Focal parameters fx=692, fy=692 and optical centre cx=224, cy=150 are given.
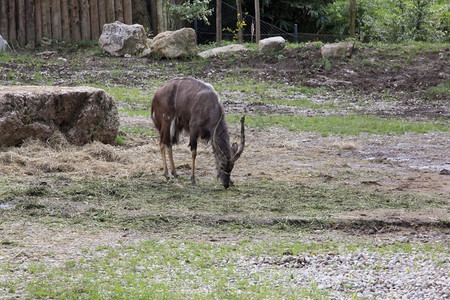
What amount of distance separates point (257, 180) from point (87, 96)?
3592 millimetres

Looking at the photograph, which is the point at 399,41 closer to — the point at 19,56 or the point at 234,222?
the point at 19,56

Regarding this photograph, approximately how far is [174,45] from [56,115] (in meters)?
9.81

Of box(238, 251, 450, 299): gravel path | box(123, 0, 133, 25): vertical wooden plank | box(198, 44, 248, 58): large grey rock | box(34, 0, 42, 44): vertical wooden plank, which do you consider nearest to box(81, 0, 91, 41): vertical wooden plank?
box(123, 0, 133, 25): vertical wooden plank

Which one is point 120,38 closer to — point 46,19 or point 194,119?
point 46,19

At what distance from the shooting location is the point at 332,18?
26922 millimetres

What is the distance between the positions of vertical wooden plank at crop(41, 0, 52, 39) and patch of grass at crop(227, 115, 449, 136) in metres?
8.75

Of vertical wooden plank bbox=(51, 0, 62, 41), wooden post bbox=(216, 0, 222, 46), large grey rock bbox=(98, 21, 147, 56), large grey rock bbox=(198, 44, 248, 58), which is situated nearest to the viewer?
large grey rock bbox=(98, 21, 147, 56)

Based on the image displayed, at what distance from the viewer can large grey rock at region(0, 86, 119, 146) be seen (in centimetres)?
1118

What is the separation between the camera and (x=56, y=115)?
38.7 ft

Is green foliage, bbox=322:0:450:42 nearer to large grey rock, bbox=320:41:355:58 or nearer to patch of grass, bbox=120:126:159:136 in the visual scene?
large grey rock, bbox=320:41:355:58

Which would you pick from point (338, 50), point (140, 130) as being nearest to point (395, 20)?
point (338, 50)

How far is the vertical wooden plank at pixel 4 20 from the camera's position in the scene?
2091 centimetres

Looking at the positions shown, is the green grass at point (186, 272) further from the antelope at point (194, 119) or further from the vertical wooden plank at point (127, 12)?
the vertical wooden plank at point (127, 12)

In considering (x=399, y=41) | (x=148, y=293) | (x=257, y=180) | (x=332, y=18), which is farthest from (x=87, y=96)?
(x=332, y=18)
